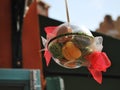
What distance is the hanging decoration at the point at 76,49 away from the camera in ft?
4.54

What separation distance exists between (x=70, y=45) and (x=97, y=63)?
0.11 metres

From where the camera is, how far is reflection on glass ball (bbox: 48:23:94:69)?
138 cm

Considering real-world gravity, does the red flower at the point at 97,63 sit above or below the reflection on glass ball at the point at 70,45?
below

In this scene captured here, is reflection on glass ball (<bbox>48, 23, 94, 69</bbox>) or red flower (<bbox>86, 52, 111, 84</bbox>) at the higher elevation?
reflection on glass ball (<bbox>48, 23, 94, 69</bbox>)

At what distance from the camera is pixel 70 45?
138 centimetres

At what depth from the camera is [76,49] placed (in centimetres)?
139

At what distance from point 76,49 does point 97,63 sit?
0.28ft

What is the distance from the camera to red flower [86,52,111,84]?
1384 mm

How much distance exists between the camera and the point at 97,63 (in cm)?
Result: 138

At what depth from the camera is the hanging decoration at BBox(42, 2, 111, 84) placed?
1385 mm

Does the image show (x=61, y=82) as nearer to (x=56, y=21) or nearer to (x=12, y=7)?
(x=56, y=21)

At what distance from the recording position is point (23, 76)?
224 cm

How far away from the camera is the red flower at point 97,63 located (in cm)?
138

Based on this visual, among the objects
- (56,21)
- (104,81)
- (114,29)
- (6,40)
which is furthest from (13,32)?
(114,29)
